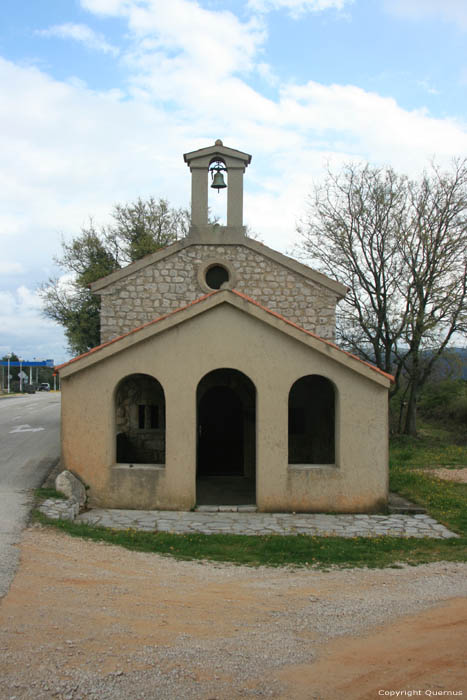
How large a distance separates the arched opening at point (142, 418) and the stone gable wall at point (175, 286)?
1.47m

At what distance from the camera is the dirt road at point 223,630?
4.24 meters

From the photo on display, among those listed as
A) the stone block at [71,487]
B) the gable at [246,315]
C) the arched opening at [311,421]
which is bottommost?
the stone block at [71,487]

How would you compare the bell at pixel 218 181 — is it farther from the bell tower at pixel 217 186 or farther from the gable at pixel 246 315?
the gable at pixel 246 315

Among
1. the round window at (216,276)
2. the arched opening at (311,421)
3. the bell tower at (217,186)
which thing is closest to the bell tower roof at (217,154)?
the bell tower at (217,186)

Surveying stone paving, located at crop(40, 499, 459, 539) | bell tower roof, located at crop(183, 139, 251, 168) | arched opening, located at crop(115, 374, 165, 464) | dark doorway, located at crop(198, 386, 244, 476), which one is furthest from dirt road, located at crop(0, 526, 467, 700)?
bell tower roof, located at crop(183, 139, 251, 168)

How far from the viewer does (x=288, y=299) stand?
549 inches

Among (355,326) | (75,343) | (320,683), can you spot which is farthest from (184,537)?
(75,343)

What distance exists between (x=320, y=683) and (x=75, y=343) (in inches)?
907

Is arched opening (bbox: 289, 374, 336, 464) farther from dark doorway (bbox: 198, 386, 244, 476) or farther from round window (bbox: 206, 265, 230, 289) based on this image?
round window (bbox: 206, 265, 230, 289)

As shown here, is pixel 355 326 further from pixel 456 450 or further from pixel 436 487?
pixel 436 487

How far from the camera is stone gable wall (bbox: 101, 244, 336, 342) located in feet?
45.1

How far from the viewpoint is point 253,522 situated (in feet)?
31.0

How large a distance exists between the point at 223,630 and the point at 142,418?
8.99 meters

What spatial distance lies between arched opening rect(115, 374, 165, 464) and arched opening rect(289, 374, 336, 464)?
11.2 ft
